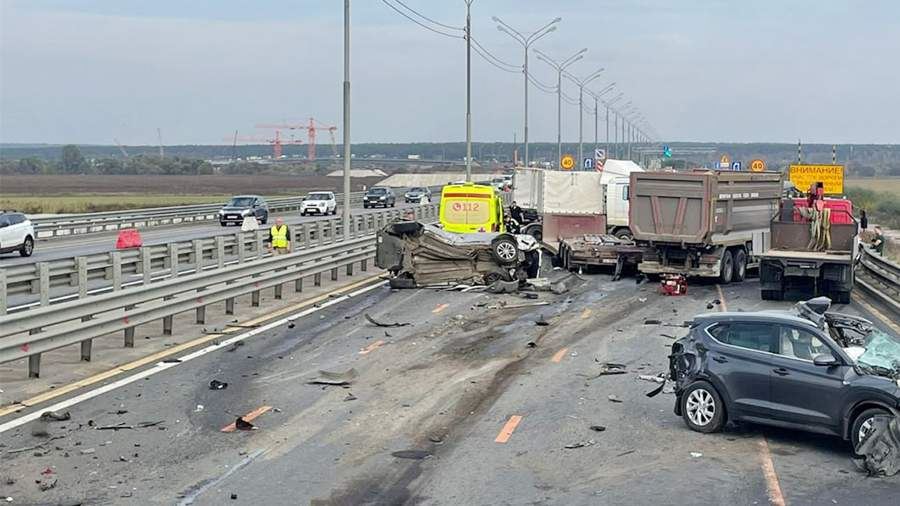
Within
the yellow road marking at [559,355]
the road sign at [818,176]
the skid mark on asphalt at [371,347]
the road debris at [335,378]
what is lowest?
the yellow road marking at [559,355]

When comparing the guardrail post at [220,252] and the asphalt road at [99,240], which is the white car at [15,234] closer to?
the asphalt road at [99,240]

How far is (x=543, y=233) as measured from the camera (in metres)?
38.4

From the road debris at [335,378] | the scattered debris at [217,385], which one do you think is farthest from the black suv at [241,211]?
the scattered debris at [217,385]

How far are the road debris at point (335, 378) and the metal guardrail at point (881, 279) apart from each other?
12.5 m

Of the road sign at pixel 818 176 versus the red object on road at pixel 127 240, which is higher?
the road sign at pixel 818 176

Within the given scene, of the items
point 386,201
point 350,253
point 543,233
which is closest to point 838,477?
point 350,253

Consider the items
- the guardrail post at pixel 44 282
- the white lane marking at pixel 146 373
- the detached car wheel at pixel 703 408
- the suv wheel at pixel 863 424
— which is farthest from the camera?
the guardrail post at pixel 44 282

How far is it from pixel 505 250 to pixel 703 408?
14975 millimetres

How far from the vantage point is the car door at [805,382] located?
12195 millimetres

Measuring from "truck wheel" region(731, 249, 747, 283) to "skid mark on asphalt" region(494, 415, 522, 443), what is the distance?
18.5m

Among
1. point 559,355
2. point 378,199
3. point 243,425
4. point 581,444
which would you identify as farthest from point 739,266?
point 378,199

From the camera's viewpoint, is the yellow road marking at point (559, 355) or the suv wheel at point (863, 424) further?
the yellow road marking at point (559, 355)

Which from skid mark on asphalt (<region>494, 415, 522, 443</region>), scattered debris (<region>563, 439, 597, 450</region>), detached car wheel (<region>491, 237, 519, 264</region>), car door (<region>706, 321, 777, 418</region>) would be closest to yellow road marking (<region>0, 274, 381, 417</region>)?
detached car wheel (<region>491, 237, 519, 264</region>)

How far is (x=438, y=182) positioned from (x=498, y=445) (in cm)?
13911
